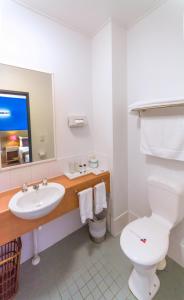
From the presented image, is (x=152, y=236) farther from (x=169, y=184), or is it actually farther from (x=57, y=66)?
(x=57, y=66)

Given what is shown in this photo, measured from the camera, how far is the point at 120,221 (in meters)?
1.93

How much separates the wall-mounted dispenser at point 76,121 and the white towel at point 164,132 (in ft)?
2.28

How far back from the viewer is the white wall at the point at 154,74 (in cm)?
133

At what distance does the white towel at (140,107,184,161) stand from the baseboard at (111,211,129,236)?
0.95 m

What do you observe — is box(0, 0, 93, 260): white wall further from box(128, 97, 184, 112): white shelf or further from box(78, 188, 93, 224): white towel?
box(128, 97, 184, 112): white shelf

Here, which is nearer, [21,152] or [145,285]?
[145,285]

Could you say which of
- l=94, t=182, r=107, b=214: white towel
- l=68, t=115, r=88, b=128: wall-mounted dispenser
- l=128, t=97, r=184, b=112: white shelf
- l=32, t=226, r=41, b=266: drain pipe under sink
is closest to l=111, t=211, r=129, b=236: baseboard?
l=94, t=182, r=107, b=214: white towel

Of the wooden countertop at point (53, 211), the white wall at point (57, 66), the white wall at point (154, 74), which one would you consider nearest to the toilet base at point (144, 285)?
the white wall at point (154, 74)

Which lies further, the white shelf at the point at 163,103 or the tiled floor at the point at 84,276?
the tiled floor at the point at 84,276

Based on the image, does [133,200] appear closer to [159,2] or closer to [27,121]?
[27,121]

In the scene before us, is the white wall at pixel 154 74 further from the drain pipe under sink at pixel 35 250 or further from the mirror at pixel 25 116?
the drain pipe under sink at pixel 35 250

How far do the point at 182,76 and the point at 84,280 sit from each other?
6.65 ft

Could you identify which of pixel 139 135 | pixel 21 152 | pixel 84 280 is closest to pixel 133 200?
pixel 139 135

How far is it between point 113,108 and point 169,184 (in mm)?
970
